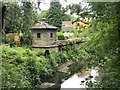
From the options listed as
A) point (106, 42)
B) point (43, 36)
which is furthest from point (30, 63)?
point (106, 42)

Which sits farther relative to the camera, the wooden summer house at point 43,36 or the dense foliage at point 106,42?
the wooden summer house at point 43,36

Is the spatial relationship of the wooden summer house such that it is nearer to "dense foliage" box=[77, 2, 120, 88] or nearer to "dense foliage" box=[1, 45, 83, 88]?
"dense foliage" box=[1, 45, 83, 88]

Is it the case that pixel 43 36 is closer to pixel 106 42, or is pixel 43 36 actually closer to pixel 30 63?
pixel 30 63

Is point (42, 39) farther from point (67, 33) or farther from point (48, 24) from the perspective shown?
point (67, 33)

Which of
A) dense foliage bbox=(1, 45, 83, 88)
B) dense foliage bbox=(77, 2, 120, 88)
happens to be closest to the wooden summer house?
dense foliage bbox=(1, 45, 83, 88)

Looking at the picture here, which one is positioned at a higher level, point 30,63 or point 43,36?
point 43,36

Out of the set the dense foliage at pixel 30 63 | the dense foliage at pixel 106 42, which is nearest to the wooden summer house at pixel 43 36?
the dense foliage at pixel 30 63

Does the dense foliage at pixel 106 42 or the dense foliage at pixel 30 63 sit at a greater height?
the dense foliage at pixel 106 42

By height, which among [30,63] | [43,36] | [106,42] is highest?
[106,42]

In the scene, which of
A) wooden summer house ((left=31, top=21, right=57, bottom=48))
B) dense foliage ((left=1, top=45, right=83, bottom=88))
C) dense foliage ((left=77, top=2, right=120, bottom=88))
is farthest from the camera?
wooden summer house ((left=31, top=21, right=57, bottom=48))

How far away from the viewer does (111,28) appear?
4.73 feet

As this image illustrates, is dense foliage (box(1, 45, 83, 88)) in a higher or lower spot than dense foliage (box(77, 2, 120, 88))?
lower

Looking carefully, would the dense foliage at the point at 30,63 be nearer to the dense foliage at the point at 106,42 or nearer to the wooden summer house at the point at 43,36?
the wooden summer house at the point at 43,36

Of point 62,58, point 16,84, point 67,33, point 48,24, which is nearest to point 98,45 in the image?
point 16,84
